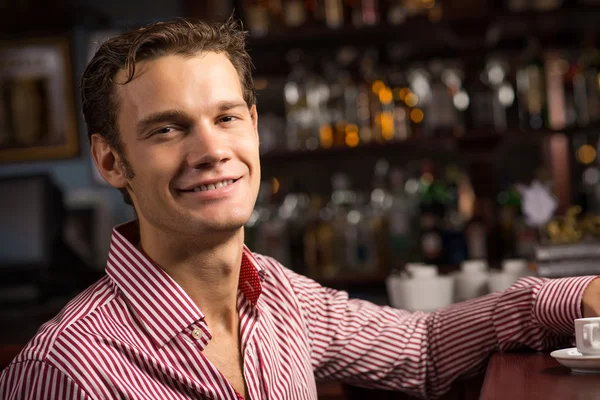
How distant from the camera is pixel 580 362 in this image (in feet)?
3.35

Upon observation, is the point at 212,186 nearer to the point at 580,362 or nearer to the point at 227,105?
the point at 227,105

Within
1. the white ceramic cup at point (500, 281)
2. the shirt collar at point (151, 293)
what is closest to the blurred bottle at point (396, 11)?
the white ceramic cup at point (500, 281)

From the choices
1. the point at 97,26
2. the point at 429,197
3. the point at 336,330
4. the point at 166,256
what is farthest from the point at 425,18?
the point at 166,256

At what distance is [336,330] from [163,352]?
386 mm

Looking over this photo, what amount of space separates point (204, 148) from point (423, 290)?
1057 mm

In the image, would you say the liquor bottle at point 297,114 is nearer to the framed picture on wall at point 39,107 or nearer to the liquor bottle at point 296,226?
the liquor bottle at point 296,226

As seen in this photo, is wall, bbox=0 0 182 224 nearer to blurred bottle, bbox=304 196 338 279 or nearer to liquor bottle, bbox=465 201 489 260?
blurred bottle, bbox=304 196 338 279

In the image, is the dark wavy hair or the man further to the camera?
the dark wavy hair

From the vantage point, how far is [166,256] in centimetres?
117

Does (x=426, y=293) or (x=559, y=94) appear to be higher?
(x=559, y=94)

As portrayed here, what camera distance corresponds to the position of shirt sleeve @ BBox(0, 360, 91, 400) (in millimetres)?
960

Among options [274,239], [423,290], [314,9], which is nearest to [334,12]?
[314,9]

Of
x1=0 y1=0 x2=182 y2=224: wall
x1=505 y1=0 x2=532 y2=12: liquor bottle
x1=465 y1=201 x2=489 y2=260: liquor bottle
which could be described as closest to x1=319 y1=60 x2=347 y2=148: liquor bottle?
x1=465 y1=201 x2=489 y2=260: liquor bottle

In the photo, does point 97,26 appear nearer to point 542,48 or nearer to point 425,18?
point 425,18
